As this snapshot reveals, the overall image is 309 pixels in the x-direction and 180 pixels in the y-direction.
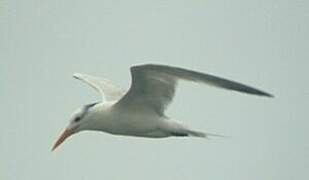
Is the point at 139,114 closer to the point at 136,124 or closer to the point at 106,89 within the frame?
the point at 136,124

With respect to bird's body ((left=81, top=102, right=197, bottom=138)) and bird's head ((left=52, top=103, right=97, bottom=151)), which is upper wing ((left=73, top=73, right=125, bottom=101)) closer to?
bird's head ((left=52, top=103, right=97, bottom=151))

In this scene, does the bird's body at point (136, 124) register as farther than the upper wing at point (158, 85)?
Yes

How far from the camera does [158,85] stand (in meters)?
4.40

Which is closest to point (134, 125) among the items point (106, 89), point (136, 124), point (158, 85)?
point (136, 124)

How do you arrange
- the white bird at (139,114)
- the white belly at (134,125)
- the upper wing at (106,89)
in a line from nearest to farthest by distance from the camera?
1. the white bird at (139,114)
2. the white belly at (134,125)
3. the upper wing at (106,89)

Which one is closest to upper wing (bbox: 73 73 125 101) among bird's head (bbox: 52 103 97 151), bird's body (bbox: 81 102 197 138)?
bird's head (bbox: 52 103 97 151)

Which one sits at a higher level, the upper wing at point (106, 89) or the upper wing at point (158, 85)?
the upper wing at point (158, 85)

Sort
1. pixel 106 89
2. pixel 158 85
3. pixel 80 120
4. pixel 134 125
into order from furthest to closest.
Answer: pixel 106 89 → pixel 80 120 → pixel 134 125 → pixel 158 85

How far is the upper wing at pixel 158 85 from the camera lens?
394cm

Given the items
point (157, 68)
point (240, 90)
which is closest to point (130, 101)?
point (157, 68)

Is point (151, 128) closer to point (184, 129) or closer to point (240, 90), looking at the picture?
point (184, 129)

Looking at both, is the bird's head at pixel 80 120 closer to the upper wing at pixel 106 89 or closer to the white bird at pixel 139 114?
the white bird at pixel 139 114

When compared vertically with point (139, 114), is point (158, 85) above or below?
above

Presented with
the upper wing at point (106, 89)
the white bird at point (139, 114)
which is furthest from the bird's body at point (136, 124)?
the upper wing at point (106, 89)
